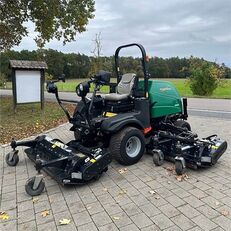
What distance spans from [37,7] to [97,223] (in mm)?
11655

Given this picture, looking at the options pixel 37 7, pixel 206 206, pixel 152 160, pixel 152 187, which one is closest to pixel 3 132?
pixel 152 160

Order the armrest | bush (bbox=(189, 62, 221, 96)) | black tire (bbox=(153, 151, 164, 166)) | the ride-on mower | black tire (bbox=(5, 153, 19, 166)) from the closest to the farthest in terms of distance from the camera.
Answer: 1. the ride-on mower
2. black tire (bbox=(153, 151, 164, 166))
3. black tire (bbox=(5, 153, 19, 166))
4. the armrest
5. bush (bbox=(189, 62, 221, 96))

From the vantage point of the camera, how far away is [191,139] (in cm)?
492

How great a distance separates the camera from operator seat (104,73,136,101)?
18.1 feet

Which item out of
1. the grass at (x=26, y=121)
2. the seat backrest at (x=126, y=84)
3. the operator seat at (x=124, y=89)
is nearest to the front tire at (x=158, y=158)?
the operator seat at (x=124, y=89)

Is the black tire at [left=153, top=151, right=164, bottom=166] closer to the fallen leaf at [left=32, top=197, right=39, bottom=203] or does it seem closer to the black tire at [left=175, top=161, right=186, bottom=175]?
the black tire at [left=175, top=161, right=186, bottom=175]

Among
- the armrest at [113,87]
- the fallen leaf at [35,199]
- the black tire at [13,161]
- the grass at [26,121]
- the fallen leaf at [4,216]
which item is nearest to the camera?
the fallen leaf at [4,216]

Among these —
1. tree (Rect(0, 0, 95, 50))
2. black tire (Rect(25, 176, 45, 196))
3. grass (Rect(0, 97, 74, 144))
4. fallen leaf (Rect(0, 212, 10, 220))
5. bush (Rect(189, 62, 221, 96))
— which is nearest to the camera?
fallen leaf (Rect(0, 212, 10, 220))

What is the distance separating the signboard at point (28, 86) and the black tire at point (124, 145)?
6736mm

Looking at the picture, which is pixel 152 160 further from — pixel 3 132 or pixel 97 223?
pixel 3 132

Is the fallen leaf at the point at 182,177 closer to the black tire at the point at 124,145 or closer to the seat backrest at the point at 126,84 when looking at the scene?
the black tire at the point at 124,145

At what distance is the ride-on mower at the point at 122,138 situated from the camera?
424 centimetres

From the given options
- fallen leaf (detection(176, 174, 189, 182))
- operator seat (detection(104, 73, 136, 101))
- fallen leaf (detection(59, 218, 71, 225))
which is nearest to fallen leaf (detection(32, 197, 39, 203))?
fallen leaf (detection(59, 218, 71, 225))

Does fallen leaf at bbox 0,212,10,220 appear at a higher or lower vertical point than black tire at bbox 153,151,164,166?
lower
